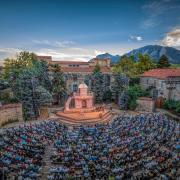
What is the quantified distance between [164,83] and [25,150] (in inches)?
1314

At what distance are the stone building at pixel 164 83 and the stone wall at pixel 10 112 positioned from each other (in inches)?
1192

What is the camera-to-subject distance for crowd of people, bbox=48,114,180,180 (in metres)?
14.8

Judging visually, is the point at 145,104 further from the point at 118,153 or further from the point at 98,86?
the point at 118,153

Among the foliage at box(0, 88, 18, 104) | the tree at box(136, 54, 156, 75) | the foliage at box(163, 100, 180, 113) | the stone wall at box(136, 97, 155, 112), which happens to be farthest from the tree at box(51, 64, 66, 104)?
the tree at box(136, 54, 156, 75)

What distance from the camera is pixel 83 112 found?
120 feet

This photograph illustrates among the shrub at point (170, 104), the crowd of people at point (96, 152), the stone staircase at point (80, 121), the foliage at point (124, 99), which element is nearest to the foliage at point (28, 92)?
the stone staircase at point (80, 121)

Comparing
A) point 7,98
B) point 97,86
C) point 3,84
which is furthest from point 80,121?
point 3,84

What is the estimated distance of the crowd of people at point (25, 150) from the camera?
14959 millimetres

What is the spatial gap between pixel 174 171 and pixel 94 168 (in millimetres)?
6435

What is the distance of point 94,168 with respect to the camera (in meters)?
15.5

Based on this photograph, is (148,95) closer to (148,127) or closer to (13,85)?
(148,127)

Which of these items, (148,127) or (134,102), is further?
(134,102)

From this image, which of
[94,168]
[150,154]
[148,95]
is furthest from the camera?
[148,95]

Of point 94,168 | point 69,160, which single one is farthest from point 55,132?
point 94,168
